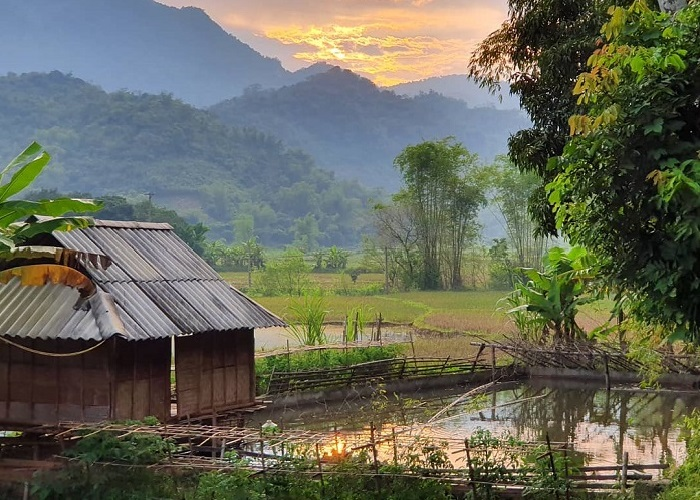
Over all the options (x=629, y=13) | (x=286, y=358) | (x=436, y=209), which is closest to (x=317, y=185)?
(x=436, y=209)

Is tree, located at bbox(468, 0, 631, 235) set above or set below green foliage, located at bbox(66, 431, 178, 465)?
above

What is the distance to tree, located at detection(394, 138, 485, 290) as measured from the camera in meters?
33.4

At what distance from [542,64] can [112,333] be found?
801cm

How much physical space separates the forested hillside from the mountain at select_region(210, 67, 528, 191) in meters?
18.8

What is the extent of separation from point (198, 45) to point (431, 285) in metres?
101

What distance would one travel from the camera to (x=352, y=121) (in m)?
100

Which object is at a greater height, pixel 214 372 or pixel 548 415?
pixel 214 372

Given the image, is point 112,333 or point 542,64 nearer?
point 112,333

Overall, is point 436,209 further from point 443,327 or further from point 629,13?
point 629,13

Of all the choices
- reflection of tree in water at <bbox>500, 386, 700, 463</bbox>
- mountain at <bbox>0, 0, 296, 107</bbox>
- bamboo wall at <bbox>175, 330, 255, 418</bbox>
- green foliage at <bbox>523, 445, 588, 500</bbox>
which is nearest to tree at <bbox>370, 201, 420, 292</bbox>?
reflection of tree in water at <bbox>500, 386, 700, 463</bbox>

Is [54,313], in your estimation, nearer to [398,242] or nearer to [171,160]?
[398,242]

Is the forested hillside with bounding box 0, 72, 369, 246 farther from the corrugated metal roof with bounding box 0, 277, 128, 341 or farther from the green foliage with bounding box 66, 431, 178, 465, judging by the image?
the green foliage with bounding box 66, 431, 178, 465

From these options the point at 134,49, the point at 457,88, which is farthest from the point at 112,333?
the point at 457,88

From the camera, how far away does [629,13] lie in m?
6.81
